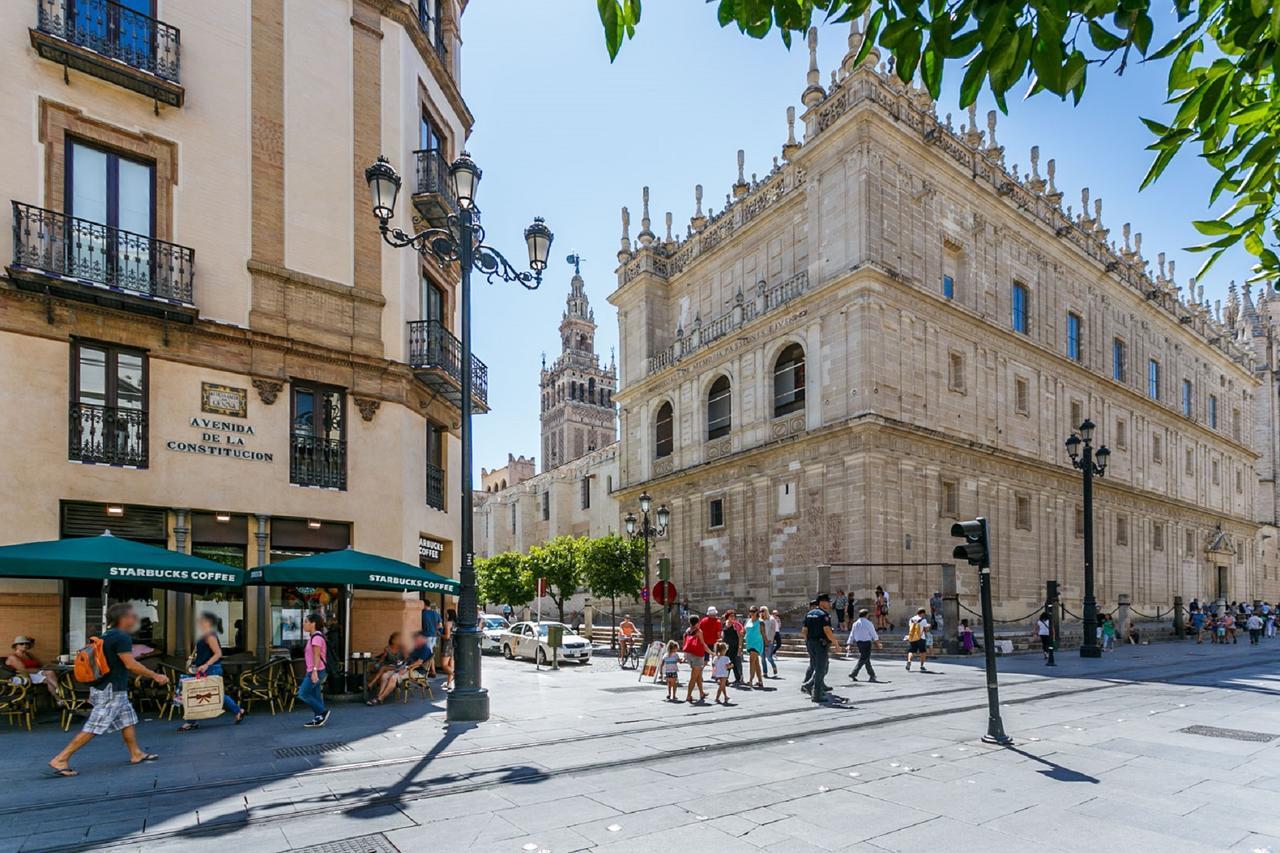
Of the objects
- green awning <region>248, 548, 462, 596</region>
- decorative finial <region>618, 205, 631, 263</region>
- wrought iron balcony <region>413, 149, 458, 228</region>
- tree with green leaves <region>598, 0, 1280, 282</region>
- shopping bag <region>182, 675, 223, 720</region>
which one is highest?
decorative finial <region>618, 205, 631, 263</region>

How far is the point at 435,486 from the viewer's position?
2023 cm

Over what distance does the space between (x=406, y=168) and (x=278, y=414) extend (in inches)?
259

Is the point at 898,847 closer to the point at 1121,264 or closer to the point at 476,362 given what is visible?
the point at 476,362

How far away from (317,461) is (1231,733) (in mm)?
15755

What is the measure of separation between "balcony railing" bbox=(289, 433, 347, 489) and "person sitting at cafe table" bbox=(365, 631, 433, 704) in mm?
3608

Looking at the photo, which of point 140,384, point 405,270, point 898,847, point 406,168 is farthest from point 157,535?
point 898,847

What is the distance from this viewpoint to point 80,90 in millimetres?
14367

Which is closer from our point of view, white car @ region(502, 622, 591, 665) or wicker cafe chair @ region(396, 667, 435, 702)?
wicker cafe chair @ region(396, 667, 435, 702)

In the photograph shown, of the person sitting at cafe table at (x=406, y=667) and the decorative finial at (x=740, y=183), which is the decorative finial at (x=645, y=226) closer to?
the decorative finial at (x=740, y=183)

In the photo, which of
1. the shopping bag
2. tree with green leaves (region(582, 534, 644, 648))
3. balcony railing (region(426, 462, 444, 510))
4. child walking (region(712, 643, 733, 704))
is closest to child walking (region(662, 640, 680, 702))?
child walking (region(712, 643, 733, 704))

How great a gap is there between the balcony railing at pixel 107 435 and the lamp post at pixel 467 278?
230 inches

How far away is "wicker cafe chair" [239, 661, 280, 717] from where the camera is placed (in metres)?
13.0

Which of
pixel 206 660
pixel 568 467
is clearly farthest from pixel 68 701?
pixel 568 467

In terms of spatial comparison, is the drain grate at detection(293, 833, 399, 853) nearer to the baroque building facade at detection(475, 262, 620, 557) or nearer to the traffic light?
the traffic light
